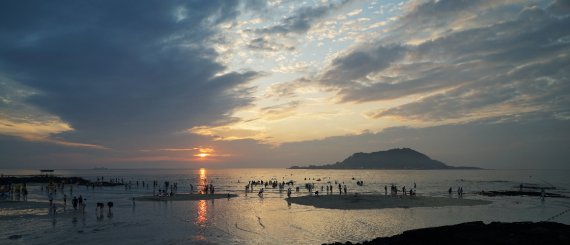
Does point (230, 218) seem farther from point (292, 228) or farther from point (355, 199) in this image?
point (355, 199)

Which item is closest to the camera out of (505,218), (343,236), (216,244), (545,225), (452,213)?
(545,225)

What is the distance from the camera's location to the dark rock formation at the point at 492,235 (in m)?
15.6

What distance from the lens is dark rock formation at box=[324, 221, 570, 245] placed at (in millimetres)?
15603

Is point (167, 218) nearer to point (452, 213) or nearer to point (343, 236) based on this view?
point (343, 236)

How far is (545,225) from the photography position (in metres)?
17.7

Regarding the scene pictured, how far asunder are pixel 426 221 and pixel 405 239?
58.4 ft

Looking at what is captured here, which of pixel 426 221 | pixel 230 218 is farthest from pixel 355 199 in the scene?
pixel 230 218

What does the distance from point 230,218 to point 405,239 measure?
836 inches

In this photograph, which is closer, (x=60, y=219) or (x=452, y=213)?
(x=60, y=219)

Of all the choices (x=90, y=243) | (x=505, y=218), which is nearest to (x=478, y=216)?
(x=505, y=218)

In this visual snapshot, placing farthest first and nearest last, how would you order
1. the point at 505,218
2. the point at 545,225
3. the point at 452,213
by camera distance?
the point at 452,213, the point at 505,218, the point at 545,225

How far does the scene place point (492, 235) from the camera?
1689 cm

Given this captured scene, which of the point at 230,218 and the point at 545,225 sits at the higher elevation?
the point at 545,225

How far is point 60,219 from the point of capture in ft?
115
